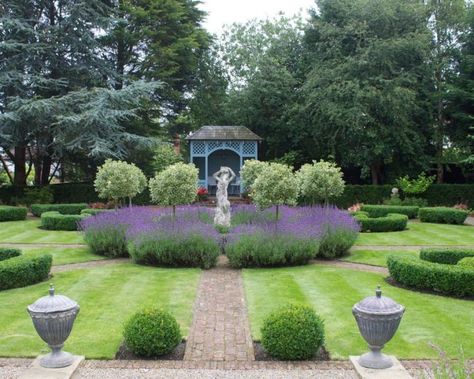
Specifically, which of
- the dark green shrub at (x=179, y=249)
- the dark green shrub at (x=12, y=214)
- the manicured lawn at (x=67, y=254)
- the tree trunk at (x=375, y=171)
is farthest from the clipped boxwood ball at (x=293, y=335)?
the tree trunk at (x=375, y=171)

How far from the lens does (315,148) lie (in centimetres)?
3109

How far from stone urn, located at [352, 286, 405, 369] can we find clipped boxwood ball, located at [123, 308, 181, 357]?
7.69ft

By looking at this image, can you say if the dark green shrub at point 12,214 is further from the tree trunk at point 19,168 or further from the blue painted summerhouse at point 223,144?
the blue painted summerhouse at point 223,144

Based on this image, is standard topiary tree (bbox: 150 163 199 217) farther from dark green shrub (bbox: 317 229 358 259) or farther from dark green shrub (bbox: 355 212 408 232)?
dark green shrub (bbox: 355 212 408 232)

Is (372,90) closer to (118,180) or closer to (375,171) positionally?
(375,171)

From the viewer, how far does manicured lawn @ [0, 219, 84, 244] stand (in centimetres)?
1636

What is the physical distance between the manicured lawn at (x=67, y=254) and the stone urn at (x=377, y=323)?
29.4 feet

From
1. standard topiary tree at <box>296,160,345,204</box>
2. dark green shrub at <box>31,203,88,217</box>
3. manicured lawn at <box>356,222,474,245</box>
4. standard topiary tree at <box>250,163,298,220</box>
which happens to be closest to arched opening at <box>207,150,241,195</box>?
dark green shrub at <box>31,203,88,217</box>

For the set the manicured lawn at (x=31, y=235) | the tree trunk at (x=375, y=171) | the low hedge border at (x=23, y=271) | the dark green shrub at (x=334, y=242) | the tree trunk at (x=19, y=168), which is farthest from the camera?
the tree trunk at (x=375, y=171)

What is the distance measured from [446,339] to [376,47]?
21.5 meters

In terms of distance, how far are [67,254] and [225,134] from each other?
17737 mm

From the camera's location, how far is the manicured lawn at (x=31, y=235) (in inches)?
644

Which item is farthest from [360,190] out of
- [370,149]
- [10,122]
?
[10,122]

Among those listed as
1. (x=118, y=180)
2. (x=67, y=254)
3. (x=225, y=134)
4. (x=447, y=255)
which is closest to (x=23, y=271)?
(x=67, y=254)
